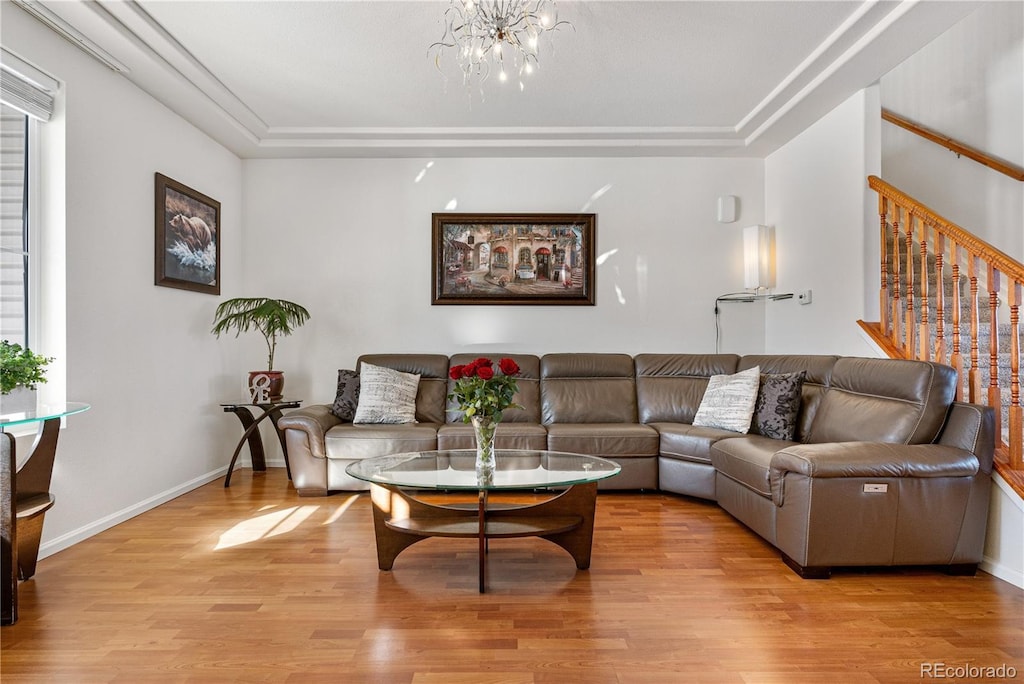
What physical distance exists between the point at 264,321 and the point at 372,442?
1604 mm

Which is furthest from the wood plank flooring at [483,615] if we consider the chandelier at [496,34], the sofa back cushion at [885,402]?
the chandelier at [496,34]

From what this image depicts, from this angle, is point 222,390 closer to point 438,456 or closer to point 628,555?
point 438,456

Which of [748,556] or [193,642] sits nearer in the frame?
[193,642]

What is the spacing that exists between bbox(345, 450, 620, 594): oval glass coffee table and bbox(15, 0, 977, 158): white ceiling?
2.24 m

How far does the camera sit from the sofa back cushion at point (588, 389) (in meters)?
4.44

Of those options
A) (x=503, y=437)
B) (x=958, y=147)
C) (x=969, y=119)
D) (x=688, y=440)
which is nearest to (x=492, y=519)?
(x=503, y=437)

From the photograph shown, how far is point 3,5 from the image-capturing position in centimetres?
260

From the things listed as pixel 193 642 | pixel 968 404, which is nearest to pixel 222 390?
pixel 193 642

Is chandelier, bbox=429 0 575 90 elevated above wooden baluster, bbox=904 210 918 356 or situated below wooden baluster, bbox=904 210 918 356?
above

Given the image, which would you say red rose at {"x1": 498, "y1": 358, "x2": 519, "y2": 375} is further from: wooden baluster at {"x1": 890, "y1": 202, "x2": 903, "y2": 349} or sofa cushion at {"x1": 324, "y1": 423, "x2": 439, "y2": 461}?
wooden baluster at {"x1": 890, "y1": 202, "x2": 903, "y2": 349}

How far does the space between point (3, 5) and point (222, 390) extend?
109 inches

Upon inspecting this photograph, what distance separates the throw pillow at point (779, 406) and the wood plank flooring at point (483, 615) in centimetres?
80

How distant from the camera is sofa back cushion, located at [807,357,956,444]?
8.91 feet

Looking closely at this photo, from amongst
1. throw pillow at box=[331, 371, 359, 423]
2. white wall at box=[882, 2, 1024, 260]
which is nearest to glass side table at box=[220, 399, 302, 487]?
throw pillow at box=[331, 371, 359, 423]
